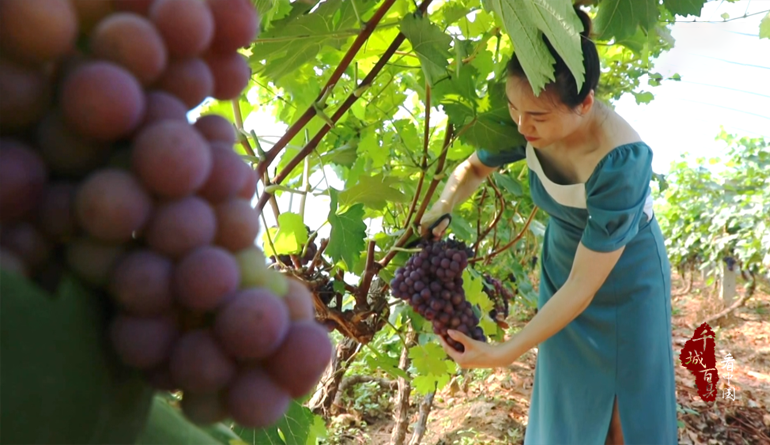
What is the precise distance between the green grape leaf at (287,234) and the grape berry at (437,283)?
319mm

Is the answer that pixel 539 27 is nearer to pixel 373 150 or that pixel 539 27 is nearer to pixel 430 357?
pixel 373 150

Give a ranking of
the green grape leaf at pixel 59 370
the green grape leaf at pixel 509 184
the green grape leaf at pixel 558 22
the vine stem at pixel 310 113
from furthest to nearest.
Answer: the green grape leaf at pixel 509 184 < the vine stem at pixel 310 113 < the green grape leaf at pixel 558 22 < the green grape leaf at pixel 59 370

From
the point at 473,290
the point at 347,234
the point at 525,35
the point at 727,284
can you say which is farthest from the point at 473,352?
the point at 727,284

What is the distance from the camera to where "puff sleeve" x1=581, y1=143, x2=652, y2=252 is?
1275 millimetres

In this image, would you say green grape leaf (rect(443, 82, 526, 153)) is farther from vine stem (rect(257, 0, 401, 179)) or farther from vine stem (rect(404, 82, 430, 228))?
vine stem (rect(257, 0, 401, 179))

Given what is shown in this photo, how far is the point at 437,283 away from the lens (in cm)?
121

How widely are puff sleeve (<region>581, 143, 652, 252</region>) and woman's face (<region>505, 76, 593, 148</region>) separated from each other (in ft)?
0.40

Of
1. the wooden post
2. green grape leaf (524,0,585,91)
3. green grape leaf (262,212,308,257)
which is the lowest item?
green grape leaf (262,212,308,257)

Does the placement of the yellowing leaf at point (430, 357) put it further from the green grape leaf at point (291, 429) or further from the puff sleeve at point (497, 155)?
the green grape leaf at point (291, 429)

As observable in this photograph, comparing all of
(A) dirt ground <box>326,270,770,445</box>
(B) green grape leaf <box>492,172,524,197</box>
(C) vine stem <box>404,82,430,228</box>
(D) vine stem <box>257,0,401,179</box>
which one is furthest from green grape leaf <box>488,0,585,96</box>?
(A) dirt ground <box>326,270,770,445</box>

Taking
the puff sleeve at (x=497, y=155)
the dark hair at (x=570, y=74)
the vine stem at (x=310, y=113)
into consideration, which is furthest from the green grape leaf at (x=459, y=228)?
the vine stem at (x=310, y=113)

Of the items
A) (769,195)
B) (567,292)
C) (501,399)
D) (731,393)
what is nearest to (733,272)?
(769,195)

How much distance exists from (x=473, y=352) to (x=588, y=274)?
0.32 meters

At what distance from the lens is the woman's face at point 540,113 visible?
3.84 ft
